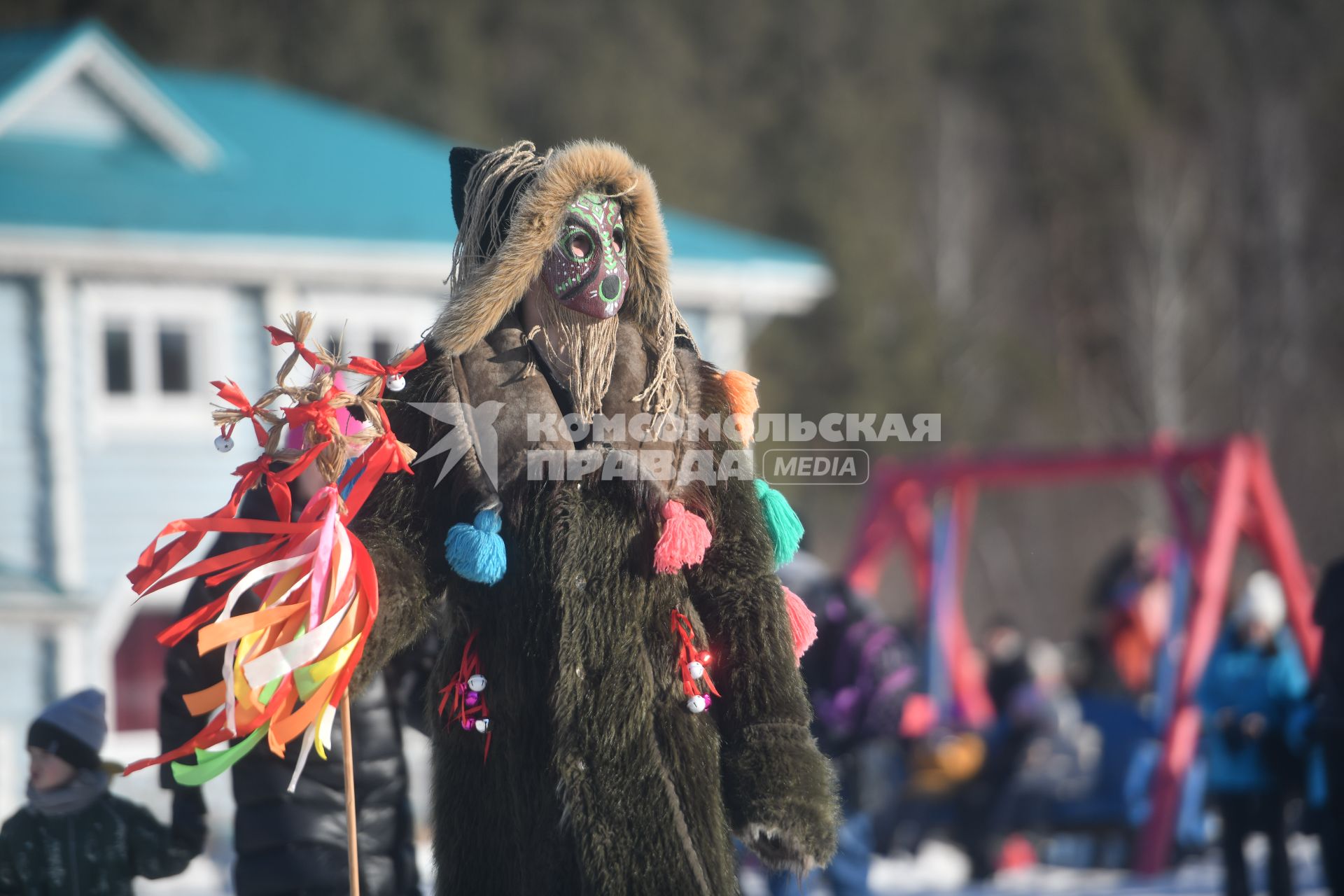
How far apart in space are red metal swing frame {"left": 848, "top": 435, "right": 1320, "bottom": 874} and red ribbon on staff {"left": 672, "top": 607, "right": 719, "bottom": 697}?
477 cm

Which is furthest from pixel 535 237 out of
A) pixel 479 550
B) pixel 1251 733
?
pixel 1251 733

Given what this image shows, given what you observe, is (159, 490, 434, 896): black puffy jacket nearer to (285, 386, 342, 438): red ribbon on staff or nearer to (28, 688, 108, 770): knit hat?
(28, 688, 108, 770): knit hat

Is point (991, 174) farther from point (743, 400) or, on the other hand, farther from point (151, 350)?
point (743, 400)

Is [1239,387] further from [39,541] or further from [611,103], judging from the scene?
[39,541]

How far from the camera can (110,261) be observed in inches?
364

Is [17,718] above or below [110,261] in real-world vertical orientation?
below

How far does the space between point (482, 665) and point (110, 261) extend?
755 centimetres

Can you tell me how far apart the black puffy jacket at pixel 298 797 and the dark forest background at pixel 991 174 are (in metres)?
18.3

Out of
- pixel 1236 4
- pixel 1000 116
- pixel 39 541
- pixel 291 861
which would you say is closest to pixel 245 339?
pixel 39 541

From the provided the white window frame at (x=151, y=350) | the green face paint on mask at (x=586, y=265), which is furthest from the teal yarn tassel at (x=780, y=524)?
the white window frame at (x=151, y=350)

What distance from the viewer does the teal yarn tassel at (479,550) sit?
2.52m

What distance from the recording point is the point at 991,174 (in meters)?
28.5

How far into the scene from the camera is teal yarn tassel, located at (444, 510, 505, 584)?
2.52m

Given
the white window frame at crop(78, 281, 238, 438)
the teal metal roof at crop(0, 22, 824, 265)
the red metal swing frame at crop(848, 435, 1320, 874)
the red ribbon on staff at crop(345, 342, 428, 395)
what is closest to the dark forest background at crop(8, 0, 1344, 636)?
the teal metal roof at crop(0, 22, 824, 265)
